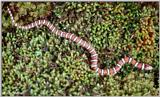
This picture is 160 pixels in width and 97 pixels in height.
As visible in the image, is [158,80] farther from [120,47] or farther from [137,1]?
[137,1]

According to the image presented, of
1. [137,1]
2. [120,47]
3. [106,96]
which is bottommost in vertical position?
[106,96]

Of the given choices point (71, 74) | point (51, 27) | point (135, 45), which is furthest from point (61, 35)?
point (135, 45)

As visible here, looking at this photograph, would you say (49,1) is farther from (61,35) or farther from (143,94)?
(143,94)

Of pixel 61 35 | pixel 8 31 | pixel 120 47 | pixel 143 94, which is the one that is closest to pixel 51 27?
pixel 61 35

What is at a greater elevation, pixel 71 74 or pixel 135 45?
pixel 135 45

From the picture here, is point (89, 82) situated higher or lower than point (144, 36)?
lower
